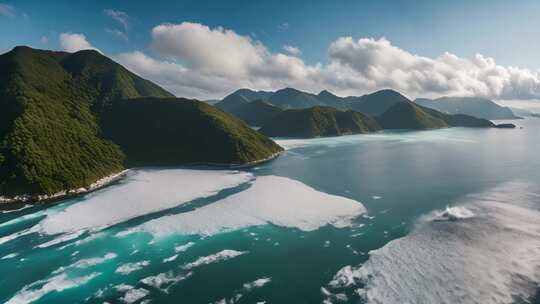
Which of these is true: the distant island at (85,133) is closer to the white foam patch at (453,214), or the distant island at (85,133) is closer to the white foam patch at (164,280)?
the white foam patch at (164,280)

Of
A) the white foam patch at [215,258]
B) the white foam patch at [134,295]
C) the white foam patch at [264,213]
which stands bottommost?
the white foam patch at [134,295]

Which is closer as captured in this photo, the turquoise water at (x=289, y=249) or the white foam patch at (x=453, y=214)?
the turquoise water at (x=289, y=249)

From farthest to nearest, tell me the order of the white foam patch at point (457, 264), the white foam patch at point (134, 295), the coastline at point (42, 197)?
the coastline at point (42, 197) < the white foam patch at point (134, 295) < the white foam patch at point (457, 264)

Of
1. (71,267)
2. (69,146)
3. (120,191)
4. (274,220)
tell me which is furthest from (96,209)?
(69,146)

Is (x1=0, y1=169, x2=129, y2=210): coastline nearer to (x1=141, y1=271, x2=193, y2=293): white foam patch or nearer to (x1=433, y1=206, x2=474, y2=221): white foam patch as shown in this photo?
(x1=141, y1=271, x2=193, y2=293): white foam patch

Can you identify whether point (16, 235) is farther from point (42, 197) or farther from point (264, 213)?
point (264, 213)

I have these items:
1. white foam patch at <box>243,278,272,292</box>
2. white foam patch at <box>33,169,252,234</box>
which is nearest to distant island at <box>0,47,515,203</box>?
white foam patch at <box>33,169,252,234</box>

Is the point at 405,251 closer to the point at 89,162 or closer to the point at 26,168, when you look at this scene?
the point at 26,168

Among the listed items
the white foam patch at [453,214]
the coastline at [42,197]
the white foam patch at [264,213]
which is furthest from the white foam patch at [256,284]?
the coastline at [42,197]
